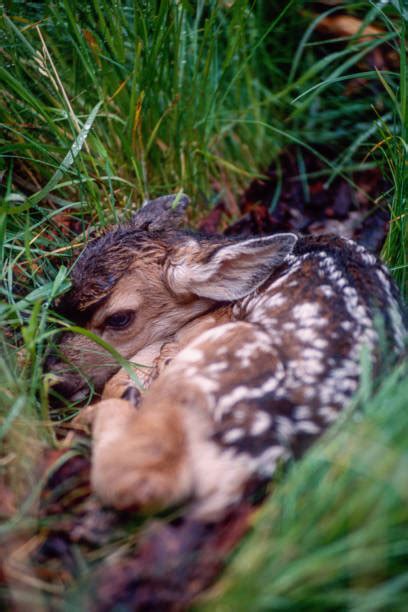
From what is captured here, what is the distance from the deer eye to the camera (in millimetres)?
3258

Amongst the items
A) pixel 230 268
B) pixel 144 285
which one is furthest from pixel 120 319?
pixel 230 268

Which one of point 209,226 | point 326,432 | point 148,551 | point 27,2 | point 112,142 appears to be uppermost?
point 27,2

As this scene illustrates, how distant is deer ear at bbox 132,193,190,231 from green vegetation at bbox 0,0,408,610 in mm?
186

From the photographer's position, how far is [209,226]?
15.0 ft

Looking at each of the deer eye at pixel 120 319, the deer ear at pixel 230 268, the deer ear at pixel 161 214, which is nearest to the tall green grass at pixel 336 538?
the deer ear at pixel 230 268

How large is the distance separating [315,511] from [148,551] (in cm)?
50

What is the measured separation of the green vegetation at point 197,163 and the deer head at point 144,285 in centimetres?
17

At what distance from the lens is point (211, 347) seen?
2588mm

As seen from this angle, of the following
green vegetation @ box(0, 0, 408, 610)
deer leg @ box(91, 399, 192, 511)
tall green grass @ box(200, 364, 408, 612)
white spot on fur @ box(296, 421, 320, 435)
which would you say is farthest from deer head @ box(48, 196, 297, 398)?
tall green grass @ box(200, 364, 408, 612)

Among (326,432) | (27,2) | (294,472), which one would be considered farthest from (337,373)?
(27,2)

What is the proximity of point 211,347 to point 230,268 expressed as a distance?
0.70 m

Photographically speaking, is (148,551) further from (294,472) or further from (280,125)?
(280,125)

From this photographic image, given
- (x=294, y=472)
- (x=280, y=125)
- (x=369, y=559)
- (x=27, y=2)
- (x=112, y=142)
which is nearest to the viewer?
(x=369, y=559)

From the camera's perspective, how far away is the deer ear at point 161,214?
3525 millimetres
